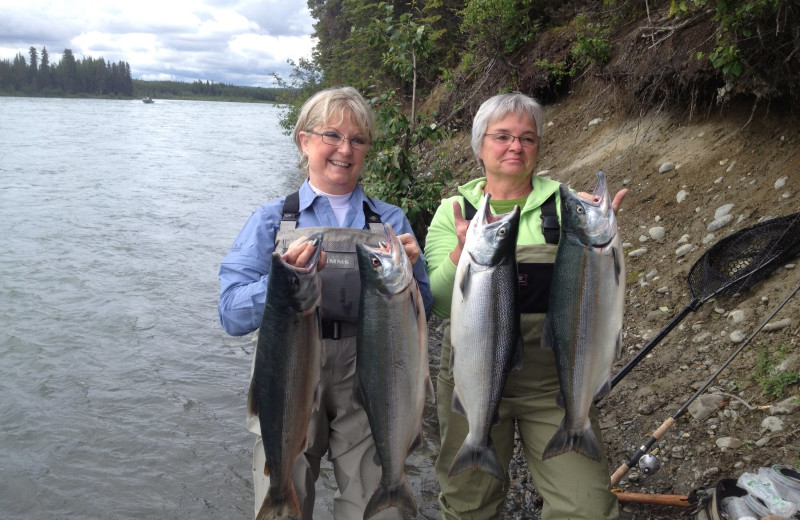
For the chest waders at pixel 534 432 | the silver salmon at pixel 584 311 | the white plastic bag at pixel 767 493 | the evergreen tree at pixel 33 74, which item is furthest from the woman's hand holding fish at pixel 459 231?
the evergreen tree at pixel 33 74

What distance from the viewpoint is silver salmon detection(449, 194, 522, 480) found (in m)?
2.88

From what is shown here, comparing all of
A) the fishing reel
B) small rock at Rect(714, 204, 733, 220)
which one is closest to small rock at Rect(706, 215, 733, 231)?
small rock at Rect(714, 204, 733, 220)

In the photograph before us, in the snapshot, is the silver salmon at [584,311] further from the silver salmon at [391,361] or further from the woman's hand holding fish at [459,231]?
the silver salmon at [391,361]

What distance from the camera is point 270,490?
299cm

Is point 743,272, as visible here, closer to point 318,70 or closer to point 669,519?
point 669,519

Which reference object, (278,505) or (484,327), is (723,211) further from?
(278,505)

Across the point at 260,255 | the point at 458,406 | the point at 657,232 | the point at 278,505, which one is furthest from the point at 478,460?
the point at 657,232

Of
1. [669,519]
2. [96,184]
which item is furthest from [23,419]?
[96,184]

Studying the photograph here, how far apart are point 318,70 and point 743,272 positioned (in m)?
31.7

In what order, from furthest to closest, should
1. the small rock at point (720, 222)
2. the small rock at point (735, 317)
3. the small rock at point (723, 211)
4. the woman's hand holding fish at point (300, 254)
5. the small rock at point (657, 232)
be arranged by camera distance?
1. the small rock at point (657, 232)
2. the small rock at point (723, 211)
3. the small rock at point (720, 222)
4. the small rock at point (735, 317)
5. the woman's hand holding fish at point (300, 254)

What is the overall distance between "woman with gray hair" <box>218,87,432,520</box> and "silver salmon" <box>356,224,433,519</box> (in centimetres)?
20

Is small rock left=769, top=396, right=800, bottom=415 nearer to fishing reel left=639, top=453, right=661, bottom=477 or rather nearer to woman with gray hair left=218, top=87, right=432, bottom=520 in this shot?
fishing reel left=639, top=453, right=661, bottom=477

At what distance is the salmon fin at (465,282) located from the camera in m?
2.94

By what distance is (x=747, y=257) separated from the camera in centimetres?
532
